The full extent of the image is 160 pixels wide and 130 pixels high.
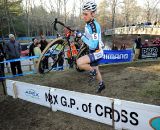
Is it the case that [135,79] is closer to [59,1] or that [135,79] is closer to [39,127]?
[39,127]

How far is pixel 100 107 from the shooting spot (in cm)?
507

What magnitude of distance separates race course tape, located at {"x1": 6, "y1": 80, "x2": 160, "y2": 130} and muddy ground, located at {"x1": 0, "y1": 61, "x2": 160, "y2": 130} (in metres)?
0.16

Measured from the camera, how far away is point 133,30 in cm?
5006

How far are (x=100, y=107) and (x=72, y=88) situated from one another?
2.70 meters

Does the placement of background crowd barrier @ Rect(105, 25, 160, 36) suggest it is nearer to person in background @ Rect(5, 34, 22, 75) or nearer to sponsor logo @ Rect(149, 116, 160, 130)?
person in background @ Rect(5, 34, 22, 75)

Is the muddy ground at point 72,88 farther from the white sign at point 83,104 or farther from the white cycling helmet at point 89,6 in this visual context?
the white cycling helmet at point 89,6

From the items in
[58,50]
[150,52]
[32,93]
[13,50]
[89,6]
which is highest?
[89,6]

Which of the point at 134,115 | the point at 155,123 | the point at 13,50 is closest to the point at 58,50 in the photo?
the point at 13,50

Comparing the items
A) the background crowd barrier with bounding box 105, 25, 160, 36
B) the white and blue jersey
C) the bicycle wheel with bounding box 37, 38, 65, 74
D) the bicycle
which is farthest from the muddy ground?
the background crowd barrier with bounding box 105, 25, 160, 36

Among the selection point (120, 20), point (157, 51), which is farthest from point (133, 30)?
point (120, 20)

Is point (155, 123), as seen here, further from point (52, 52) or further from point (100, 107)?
point (52, 52)

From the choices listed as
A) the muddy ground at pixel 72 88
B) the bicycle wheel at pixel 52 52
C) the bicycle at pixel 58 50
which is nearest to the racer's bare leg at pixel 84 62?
the muddy ground at pixel 72 88

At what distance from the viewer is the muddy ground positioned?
5.32 metres

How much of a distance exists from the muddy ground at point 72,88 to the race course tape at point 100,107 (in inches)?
6.5
